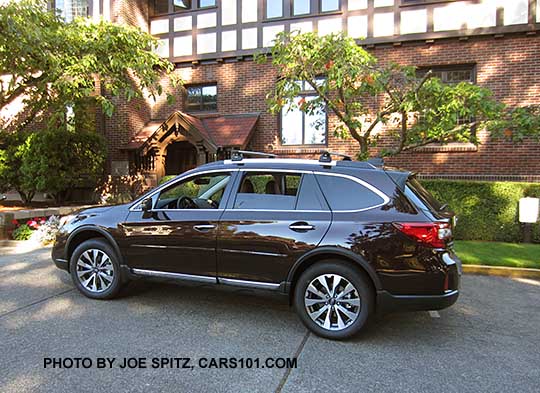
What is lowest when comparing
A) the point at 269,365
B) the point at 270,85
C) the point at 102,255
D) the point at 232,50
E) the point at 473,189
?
the point at 269,365

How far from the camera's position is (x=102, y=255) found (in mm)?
4762

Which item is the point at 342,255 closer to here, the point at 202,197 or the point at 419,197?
the point at 419,197

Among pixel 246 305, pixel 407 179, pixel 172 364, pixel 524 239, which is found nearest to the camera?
pixel 172 364

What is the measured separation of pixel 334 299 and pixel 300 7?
1098 centimetres

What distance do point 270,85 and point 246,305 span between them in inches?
364

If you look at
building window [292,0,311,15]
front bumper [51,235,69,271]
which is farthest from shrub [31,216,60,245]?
building window [292,0,311,15]

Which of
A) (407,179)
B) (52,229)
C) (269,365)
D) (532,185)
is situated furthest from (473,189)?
(52,229)

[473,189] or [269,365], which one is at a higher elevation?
[473,189]

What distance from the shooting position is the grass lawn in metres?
6.52

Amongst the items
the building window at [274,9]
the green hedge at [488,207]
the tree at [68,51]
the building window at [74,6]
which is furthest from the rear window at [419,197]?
the building window at [74,6]

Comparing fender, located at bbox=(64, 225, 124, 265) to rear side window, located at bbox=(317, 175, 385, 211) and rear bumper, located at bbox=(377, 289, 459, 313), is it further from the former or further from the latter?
rear bumper, located at bbox=(377, 289, 459, 313)

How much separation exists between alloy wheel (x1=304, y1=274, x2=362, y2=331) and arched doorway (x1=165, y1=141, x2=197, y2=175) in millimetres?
10682

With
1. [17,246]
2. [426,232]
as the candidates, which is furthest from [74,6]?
[426,232]

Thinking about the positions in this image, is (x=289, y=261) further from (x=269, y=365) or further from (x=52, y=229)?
(x=52, y=229)
